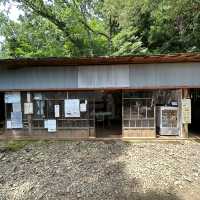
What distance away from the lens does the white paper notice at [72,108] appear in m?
13.6

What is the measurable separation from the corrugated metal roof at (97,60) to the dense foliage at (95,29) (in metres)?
8.02

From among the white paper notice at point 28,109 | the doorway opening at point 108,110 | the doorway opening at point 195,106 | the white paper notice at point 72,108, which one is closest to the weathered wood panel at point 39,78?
the white paper notice at point 72,108

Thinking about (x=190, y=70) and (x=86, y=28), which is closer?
(x=190, y=70)

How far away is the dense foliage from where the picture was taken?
2153cm

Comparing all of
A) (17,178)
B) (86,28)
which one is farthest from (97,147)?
(86,28)

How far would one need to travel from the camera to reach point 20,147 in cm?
1241

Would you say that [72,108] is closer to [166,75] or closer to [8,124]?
[8,124]

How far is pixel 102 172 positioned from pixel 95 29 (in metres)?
21.9

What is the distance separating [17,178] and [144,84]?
673 cm

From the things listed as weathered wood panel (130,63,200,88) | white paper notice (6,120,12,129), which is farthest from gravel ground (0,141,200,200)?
weathered wood panel (130,63,200,88)

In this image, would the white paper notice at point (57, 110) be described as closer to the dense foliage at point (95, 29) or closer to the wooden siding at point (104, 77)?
the wooden siding at point (104, 77)

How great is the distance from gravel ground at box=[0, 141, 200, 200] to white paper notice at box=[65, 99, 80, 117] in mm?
1587

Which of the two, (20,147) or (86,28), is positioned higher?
(86,28)

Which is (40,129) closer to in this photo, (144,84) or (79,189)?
(144,84)
